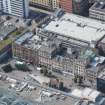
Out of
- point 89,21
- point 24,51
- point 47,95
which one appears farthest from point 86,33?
point 47,95

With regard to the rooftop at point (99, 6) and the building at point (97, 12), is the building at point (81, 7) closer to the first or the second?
the rooftop at point (99, 6)

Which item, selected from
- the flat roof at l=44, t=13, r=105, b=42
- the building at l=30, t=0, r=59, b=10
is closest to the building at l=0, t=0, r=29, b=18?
the building at l=30, t=0, r=59, b=10

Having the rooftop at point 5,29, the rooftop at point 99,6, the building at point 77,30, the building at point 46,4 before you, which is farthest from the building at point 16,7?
the rooftop at point 99,6

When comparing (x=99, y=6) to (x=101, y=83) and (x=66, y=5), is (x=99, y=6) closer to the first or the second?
(x=66, y=5)

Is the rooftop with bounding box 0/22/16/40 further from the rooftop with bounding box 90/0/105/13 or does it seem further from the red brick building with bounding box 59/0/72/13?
the rooftop with bounding box 90/0/105/13

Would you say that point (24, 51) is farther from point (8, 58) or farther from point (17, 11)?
point (17, 11)
